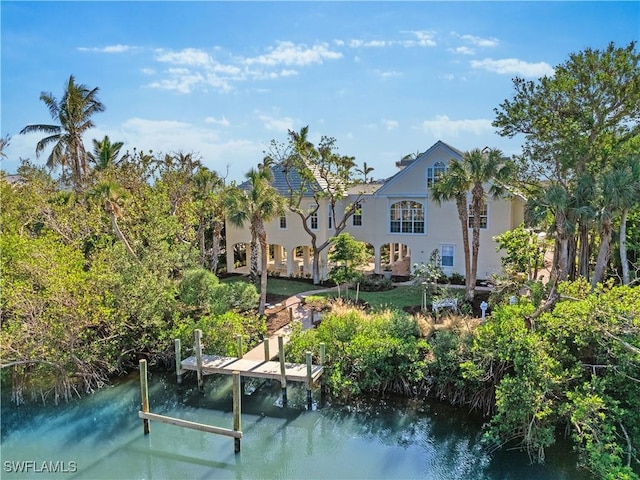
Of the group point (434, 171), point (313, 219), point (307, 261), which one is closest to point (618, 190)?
point (434, 171)

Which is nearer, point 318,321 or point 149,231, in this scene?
point 318,321

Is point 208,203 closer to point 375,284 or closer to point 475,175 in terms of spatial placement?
point 375,284

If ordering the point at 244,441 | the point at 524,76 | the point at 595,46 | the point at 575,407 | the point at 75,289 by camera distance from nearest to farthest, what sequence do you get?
the point at 575,407 < the point at 244,441 < the point at 75,289 < the point at 595,46 < the point at 524,76

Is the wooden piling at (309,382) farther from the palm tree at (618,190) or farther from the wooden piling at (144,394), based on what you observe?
the palm tree at (618,190)

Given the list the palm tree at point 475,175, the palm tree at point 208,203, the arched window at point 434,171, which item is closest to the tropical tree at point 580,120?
the palm tree at point 475,175

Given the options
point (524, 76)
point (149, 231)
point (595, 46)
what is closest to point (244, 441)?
point (149, 231)

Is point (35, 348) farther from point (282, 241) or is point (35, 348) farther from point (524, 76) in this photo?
point (524, 76)

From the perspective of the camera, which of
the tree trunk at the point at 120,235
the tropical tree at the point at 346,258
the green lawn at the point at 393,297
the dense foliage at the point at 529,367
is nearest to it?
the dense foliage at the point at 529,367
